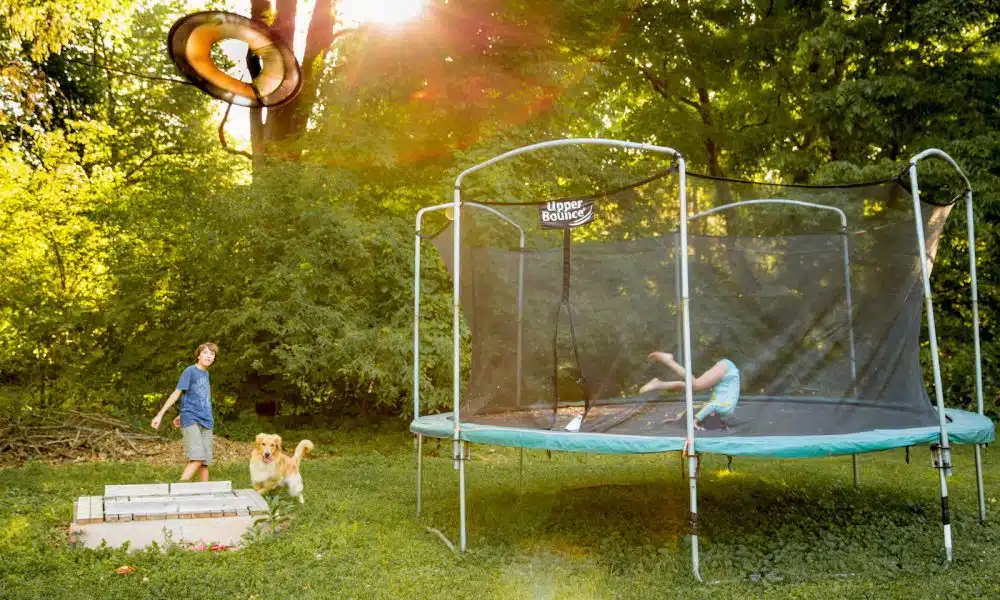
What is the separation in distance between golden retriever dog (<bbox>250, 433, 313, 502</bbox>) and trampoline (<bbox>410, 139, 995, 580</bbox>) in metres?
1.05

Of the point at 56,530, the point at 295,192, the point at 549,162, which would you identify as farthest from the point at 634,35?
the point at 56,530

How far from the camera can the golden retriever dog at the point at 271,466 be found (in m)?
6.00

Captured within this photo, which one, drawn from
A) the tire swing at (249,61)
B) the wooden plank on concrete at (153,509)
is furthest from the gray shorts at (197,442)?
the tire swing at (249,61)

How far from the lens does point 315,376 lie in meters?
9.95

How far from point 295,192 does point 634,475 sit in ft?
17.4

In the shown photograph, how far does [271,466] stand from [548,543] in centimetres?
214

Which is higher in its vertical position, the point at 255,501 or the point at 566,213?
the point at 566,213

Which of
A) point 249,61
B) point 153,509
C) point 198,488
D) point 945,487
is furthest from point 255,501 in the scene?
point 945,487

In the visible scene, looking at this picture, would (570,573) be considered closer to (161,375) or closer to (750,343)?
(750,343)

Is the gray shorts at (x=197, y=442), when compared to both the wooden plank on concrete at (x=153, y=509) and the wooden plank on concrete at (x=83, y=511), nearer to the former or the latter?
the wooden plank on concrete at (x=83, y=511)

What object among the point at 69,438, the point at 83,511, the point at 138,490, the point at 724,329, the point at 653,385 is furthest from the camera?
the point at 69,438

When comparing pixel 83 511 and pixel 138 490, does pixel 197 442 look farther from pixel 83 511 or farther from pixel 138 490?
pixel 83 511

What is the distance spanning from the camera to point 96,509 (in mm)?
5020

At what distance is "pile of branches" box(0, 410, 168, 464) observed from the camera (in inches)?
340
